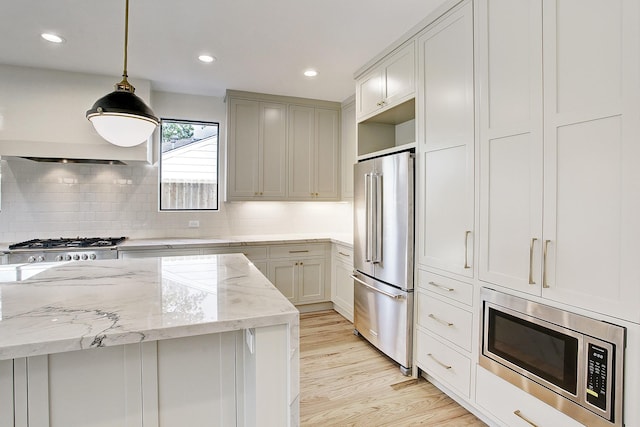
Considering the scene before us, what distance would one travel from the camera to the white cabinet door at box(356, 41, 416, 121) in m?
2.60

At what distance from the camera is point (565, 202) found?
1557 mm

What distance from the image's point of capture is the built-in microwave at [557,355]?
1396 millimetres

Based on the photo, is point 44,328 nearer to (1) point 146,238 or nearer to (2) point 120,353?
(2) point 120,353

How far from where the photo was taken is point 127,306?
1246 mm

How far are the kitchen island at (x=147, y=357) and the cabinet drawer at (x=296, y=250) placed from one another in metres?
2.43

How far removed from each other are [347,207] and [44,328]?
3839mm

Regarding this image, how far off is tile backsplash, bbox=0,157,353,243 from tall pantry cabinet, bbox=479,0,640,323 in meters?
3.10

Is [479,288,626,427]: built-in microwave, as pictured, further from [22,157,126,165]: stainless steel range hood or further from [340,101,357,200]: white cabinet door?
[22,157,126,165]: stainless steel range hood

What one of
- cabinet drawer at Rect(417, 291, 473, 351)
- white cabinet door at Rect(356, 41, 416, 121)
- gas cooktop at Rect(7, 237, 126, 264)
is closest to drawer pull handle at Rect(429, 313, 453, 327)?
cabinet drawer at Rect(417, 291, 473, 351)

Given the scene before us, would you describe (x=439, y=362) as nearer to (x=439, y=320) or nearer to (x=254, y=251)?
(x=439, y=320)

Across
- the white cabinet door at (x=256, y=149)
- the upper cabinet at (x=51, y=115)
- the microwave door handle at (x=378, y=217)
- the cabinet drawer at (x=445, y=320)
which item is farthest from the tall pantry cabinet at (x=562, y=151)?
the upper cabinet at (x=51, y=115)

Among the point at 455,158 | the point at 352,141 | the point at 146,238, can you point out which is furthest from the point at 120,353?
the point at 352,141

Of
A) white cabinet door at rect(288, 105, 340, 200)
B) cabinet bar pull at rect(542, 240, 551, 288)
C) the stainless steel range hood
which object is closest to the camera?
cabinet bar pull at rect(542, 240, 551, 288)

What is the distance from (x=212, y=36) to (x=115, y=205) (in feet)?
7.43
